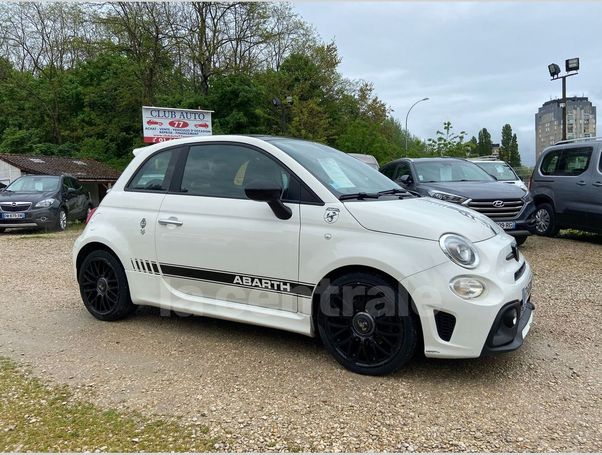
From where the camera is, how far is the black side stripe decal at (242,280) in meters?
3.49

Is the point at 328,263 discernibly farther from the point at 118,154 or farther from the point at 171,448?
the point at 118,154

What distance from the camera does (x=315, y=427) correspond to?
2.71m

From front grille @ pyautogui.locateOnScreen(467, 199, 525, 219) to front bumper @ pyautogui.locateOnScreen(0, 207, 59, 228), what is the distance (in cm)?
1059

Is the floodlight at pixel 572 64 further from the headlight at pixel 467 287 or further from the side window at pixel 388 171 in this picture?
the headlight at pixel 467 287

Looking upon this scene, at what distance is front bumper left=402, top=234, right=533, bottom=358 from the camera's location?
3021 millimetres

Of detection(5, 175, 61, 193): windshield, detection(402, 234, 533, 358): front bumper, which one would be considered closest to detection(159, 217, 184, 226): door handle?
detection(402, 234, 533, 358): front bumper

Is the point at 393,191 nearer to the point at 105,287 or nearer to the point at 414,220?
the point at 414,220

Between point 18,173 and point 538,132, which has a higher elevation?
point 538,132

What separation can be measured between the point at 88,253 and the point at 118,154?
28441mm

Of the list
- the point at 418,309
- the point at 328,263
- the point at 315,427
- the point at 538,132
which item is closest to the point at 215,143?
the point at 328,263

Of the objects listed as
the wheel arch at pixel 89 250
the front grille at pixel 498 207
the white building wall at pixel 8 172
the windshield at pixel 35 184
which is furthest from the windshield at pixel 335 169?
the white building wall at pixel 8 172

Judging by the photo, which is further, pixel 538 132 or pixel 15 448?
pixel 538 132

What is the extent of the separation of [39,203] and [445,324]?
40.7ft

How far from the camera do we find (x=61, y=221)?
13.2 m
